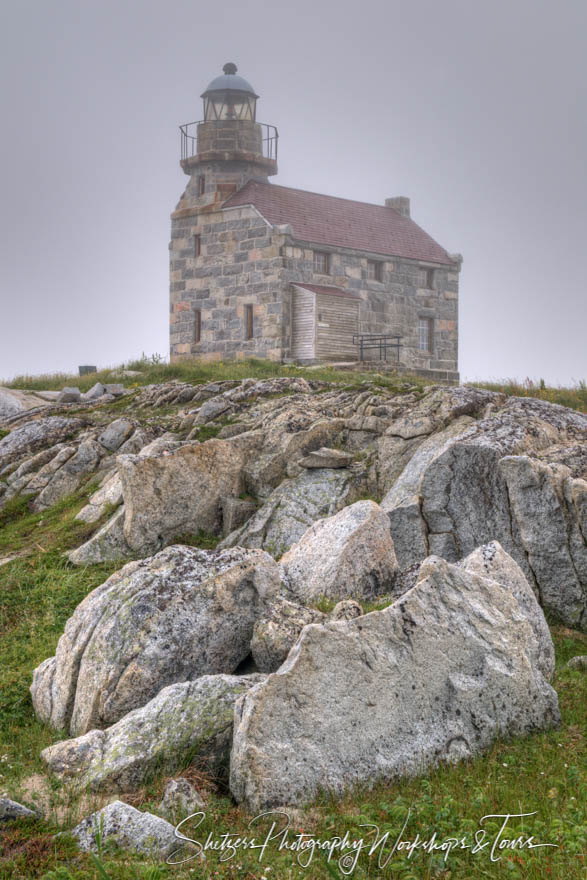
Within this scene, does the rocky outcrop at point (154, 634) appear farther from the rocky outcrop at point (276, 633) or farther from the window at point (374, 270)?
the window at point (374, 270)

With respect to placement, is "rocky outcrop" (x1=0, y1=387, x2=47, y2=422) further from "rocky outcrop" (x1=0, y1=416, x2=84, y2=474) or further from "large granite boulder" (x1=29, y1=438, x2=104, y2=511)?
"large granite boulder" (x1=29, y1=438, x2=104, y2=511)

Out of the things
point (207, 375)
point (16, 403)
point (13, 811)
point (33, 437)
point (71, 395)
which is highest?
point (207, 375)

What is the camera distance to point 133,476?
716 inches

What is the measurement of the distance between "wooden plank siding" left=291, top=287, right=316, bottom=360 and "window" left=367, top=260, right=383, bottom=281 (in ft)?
Answer: 20.4

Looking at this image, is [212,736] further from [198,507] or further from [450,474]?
[198,507]

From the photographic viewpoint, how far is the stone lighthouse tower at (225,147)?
154ft

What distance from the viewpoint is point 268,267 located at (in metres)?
44.5

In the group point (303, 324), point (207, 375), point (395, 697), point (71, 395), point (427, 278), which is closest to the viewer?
point (395, 697)

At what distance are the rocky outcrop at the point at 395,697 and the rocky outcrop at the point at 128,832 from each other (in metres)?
1.09

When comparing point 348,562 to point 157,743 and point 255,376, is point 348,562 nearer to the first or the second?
point 157,743

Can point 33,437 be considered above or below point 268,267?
below

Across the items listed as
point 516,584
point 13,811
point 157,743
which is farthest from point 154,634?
point 516,584

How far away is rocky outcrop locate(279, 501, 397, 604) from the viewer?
1240cm
